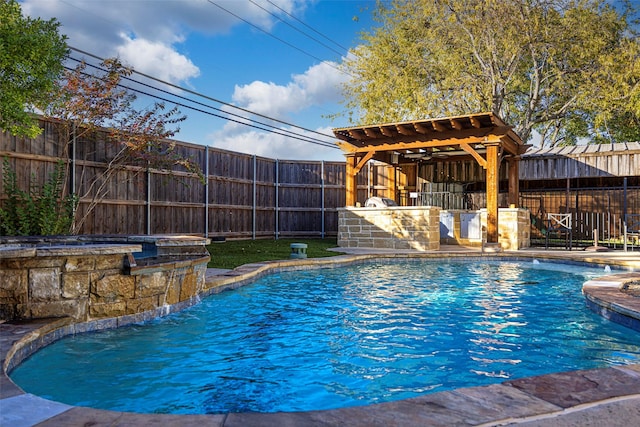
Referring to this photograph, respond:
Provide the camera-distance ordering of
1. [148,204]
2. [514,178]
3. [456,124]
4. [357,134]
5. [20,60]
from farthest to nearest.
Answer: [514,178], [357,134], [456,124], [148,204], [20,60]

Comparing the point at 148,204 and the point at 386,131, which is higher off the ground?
the point at 386,131

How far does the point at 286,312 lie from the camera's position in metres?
5.52

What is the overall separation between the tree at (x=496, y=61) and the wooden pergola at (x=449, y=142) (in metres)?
4.33

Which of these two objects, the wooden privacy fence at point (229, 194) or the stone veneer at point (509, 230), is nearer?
the wooden privacy fence at point (229, 194)

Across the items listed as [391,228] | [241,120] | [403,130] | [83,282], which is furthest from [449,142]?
[83,282]

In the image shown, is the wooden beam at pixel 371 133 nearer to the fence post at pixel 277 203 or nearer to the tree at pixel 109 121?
the fence post at pixel 277 203

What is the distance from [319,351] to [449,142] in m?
10.2

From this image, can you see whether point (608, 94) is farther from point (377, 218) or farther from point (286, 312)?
point (286, 312)

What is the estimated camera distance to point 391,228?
42.8 feet

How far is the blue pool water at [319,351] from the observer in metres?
3.01

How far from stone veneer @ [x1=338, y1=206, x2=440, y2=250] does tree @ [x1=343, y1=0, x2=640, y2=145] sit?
7461 mm

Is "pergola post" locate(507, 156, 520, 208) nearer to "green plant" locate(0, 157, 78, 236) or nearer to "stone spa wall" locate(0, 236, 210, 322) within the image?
"stone spa wall" locate(0, 236, 210, 322)

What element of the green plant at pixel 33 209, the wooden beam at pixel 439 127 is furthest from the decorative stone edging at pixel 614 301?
the green plant at pixel 33 209

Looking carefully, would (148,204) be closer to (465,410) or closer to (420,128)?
(420,128)
